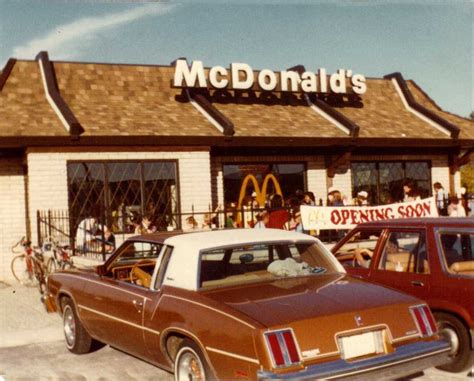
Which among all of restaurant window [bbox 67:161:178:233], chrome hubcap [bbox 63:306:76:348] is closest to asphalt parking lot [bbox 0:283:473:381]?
chrome hubcap [bbox 63:306:76:348]

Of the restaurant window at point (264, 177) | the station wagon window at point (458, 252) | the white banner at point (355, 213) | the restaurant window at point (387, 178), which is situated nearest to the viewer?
the station wagon window at point (458, 252)

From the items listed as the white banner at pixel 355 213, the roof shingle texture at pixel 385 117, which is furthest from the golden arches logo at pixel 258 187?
the white banner at pixel 355 213

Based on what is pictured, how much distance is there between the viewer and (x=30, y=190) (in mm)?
13148

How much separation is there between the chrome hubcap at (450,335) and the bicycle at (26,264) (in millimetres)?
8667

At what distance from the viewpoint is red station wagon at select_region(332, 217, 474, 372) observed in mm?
5707

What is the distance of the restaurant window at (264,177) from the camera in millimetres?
15789

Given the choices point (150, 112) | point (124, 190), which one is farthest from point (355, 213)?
point (150, 112)

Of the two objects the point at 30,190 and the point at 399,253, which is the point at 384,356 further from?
the point at 30,190

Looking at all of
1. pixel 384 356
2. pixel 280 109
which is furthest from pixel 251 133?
pixel 384 356

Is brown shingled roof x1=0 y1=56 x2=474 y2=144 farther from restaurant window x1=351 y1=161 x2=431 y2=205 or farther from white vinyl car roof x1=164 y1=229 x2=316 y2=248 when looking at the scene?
white vinyl car roof x1=164 y1=229 x2=316 y2=248

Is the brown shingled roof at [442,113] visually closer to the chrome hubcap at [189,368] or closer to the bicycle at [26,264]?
the bicycle at [26,264]

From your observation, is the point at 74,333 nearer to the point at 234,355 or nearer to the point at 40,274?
the point at 234,355

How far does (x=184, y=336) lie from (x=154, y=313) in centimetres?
44

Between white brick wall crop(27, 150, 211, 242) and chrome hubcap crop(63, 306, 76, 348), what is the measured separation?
252 inches
